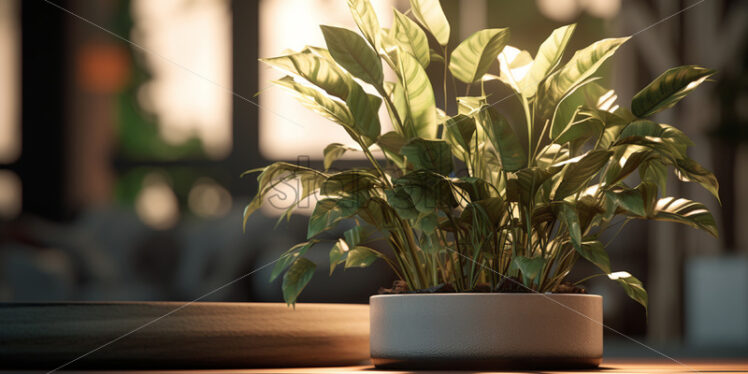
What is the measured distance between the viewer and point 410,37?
0.72 metres

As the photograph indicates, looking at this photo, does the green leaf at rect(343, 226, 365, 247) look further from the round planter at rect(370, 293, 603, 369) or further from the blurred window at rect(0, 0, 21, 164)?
the blurred window at rect(0, 0, 21, 164)

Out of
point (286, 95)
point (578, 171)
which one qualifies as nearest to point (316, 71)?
point (578, 171)

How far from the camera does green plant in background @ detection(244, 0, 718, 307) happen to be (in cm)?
64

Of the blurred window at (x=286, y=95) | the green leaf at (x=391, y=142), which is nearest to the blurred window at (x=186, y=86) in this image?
the blurred window at (x=286, y=95)

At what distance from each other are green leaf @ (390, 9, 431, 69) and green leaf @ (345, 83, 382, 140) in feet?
0.22

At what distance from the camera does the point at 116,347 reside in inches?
26.0

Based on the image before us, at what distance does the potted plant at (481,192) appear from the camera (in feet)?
2.06

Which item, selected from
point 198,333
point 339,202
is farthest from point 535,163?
point 198,333

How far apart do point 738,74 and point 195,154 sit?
272 cm

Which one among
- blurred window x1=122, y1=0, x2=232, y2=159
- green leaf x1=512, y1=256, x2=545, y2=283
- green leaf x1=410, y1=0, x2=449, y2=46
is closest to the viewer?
green leaf x1=512, y1=256, x2=545, y2=283

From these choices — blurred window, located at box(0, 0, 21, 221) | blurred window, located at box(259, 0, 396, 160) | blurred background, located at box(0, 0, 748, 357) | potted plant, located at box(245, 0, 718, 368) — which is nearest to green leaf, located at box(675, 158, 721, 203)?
potted plant, located at box(245, 0, 718, 368)

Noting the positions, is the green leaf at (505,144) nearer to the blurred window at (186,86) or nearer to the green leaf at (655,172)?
the green leaf at (655,172)

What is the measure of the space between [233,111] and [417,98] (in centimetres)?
346

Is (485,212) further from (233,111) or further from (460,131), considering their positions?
(233,111)
